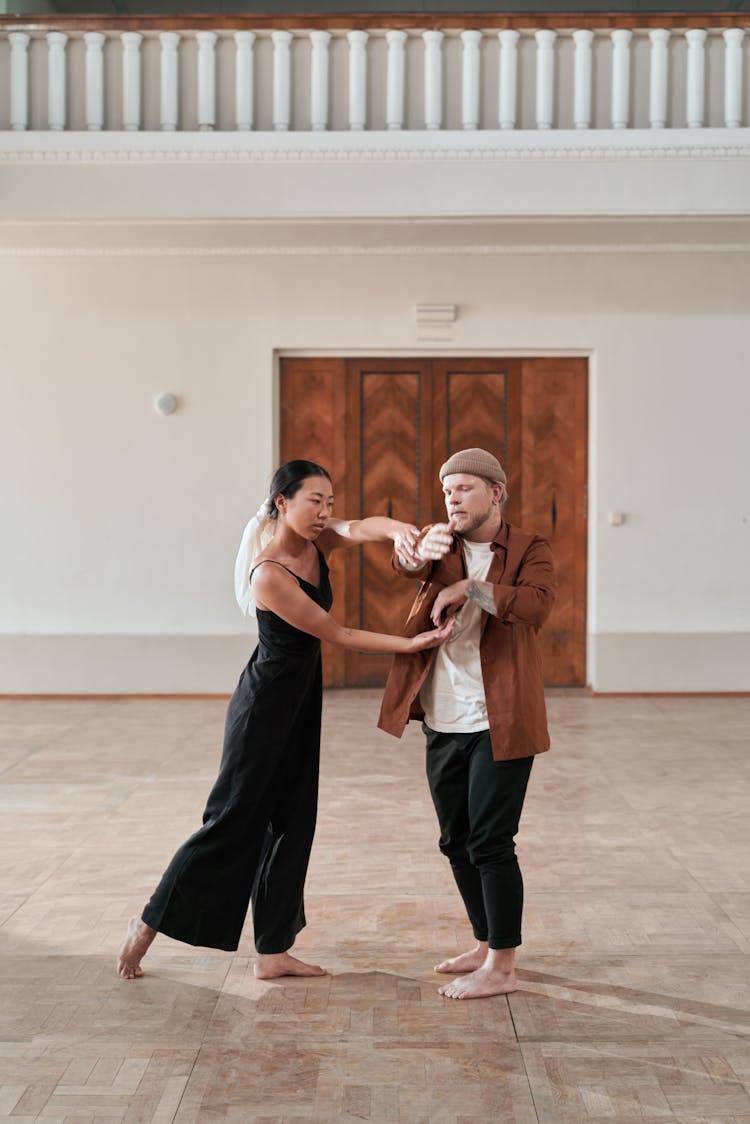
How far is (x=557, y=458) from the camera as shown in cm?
895

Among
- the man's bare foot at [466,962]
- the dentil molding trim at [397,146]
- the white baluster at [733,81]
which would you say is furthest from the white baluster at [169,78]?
the man's bare foot at [466,962]

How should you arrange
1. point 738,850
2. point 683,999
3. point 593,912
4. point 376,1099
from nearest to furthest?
point 376,1099 < point 683,999 < point 593,912 < point 738,850

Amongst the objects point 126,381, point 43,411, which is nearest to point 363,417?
point 126,381

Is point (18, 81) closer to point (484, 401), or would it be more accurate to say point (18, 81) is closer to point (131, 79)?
point (131, 79)

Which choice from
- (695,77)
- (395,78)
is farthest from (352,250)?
(695,77)

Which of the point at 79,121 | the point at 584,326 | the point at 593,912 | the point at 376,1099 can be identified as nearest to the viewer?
the point at 376,1099

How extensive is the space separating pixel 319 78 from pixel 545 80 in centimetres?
135

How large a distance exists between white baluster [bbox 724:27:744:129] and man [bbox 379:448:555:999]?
15.6ft

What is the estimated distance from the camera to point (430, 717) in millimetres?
3457

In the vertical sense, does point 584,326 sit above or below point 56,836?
above

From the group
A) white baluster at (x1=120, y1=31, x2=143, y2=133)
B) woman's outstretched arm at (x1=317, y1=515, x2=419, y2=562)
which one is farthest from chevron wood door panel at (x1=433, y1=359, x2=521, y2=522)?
woman's outstretched arm at (x1=317, y1=515, x2=419, y2=562)

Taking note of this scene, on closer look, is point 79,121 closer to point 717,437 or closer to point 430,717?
point 717,437

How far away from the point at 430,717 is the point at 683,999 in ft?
3.40

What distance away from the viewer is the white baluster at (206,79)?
7242 mm
